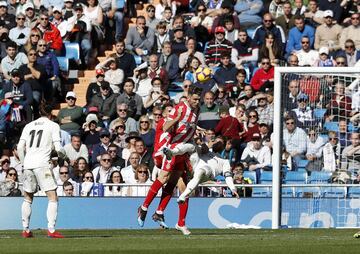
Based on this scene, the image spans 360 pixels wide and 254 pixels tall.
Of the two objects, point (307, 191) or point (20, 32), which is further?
point (20, 32)

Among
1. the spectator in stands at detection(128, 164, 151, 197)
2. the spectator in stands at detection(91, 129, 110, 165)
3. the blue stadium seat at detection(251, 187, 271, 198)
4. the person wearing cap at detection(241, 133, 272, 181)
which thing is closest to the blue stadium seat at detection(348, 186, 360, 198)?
the blue stadium seat at detection(251, 187, 271, 198)

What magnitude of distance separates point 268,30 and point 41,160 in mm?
11392

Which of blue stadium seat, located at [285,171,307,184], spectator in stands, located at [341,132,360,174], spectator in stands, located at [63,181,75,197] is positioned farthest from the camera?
spectator in stands, located at [63,181,75,197]

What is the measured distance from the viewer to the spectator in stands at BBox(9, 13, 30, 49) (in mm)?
31750

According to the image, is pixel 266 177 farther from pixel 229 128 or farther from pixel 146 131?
pixel 146 131

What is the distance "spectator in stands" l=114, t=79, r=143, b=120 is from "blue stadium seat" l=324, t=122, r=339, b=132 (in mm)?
5326

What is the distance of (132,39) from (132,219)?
7.23 metres

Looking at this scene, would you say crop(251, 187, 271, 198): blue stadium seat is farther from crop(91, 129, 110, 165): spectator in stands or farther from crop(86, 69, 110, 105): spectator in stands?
crop(86, 69, 110, 105): spectator in stands

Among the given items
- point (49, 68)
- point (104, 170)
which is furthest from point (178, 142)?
point (49, 68)

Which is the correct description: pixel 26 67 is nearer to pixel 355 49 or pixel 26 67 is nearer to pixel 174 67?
pixel 174 67

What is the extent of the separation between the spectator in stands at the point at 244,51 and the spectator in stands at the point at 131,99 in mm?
2424

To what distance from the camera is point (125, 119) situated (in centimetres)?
2845

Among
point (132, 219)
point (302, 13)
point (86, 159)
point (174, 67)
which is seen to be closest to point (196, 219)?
point (132, 219)

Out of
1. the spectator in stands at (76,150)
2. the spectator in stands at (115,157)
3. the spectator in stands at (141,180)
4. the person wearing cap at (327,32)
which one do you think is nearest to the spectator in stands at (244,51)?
the person wearing cap at (327,32)
